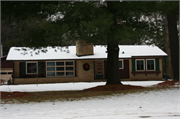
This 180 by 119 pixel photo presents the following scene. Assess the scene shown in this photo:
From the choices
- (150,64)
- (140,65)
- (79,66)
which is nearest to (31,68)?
(79,66)

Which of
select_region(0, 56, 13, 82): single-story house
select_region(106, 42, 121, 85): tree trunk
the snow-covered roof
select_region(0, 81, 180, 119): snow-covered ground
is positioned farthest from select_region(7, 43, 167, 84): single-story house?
select_region(0, 81, 180, 119): snow-covered ground

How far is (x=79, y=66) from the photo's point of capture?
2395cm

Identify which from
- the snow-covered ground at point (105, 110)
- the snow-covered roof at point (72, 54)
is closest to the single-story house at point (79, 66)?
the snow-covered roof at point (72, 54)

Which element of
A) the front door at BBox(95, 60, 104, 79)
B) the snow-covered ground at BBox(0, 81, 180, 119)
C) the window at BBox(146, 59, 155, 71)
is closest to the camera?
the snow-covered ground at BBox(0, 81, 180, 119)

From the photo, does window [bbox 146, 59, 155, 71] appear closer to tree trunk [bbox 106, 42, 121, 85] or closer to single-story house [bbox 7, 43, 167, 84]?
single-story house [bbox 7, 43, 167, 84]

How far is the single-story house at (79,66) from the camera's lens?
23.4m

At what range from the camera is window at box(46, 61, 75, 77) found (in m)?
24.1

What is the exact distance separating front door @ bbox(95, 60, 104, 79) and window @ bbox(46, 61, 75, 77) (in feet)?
8.30

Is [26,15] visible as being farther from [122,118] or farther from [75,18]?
[122,118]

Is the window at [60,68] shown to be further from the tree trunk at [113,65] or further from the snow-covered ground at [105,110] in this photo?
the snow-covered ground at [105,110]

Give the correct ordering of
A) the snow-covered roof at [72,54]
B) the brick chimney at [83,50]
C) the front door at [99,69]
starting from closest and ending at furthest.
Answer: the snow-covered roof at [72,54] → the brick chimney at [83,50] → the front door at [99,69]

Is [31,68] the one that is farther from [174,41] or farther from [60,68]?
[174,41]

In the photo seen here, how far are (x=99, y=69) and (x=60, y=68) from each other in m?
4.17

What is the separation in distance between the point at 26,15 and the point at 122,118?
8.81 metres
